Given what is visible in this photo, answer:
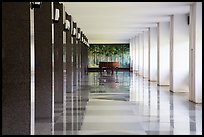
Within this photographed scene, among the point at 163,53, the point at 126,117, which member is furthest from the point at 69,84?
the point at 126,117

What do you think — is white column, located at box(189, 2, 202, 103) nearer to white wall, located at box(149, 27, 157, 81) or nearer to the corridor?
the corridor

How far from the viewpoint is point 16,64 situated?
5.70 meters

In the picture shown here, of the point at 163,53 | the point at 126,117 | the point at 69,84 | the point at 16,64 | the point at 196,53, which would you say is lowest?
the point at 126,117

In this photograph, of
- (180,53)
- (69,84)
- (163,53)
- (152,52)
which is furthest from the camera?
(152,52)

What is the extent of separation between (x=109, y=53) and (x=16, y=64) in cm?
4231

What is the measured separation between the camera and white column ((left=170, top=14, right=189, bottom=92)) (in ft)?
50.8

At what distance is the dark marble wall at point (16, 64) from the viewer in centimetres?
558

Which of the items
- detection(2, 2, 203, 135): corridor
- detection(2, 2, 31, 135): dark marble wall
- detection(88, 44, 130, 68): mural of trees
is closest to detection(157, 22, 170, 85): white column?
detection(2, 2, 203, 135): corridor

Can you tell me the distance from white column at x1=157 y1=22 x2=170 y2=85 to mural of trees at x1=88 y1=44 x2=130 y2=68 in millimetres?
27735

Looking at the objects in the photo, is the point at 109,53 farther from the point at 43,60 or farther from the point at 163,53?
the point at 43,60

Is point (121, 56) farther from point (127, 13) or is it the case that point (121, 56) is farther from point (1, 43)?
point (1, 43)

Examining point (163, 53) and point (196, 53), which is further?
point (163, 53)

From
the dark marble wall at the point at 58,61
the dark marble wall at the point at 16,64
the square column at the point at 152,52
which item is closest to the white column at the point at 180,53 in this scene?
the dark marble wall at the point at 58,61

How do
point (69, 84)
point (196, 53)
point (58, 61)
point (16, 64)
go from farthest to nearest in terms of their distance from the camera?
Answer: point (69, 84) → point (196, 53) → point (58, 61) → point (16, 64)
